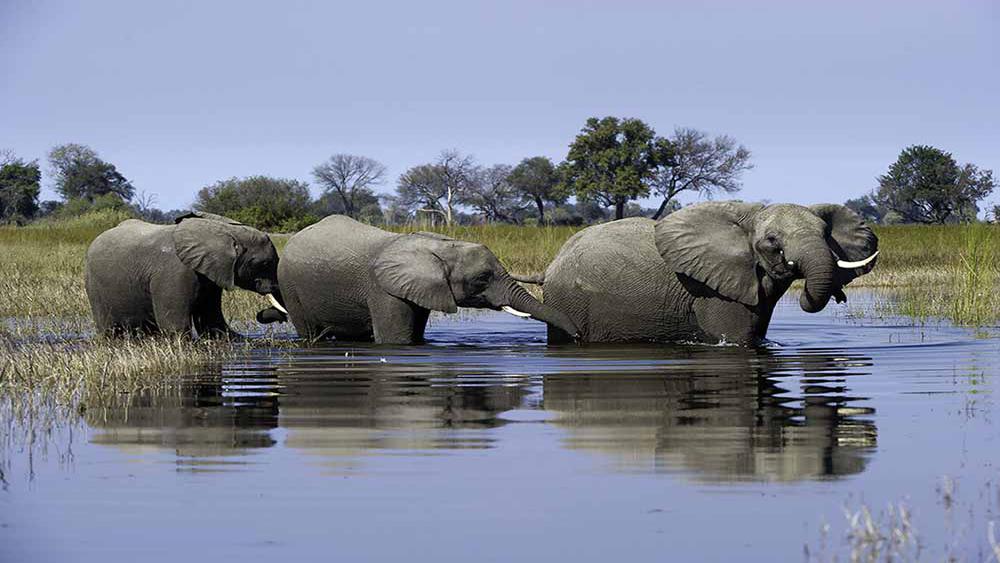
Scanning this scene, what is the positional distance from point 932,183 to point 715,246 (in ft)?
203

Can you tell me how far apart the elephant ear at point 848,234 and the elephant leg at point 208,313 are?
6238 mm

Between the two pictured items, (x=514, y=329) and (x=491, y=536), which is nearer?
(x=491, y=536)

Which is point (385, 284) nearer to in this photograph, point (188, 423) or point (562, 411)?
point (562, 411)

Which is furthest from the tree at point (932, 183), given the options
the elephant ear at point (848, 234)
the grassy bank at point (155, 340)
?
the elephant ear at point (848, 234)

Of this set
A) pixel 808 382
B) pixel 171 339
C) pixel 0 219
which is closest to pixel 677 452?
pixel 808 382

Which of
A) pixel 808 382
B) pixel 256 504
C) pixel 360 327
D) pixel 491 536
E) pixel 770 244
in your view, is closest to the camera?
pixel 491 536

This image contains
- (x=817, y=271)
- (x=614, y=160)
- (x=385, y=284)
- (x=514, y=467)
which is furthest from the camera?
(x=614, y=160)

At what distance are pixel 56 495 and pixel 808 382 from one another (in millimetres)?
6438

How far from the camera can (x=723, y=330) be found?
582 inches

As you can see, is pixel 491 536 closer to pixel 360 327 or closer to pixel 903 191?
pixel 360 327

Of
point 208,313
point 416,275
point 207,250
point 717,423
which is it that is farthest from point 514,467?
point 208,313

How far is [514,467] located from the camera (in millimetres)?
7715

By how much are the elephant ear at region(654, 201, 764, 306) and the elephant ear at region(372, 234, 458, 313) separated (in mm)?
2273

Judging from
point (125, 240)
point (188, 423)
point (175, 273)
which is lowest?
point (188, 423)
